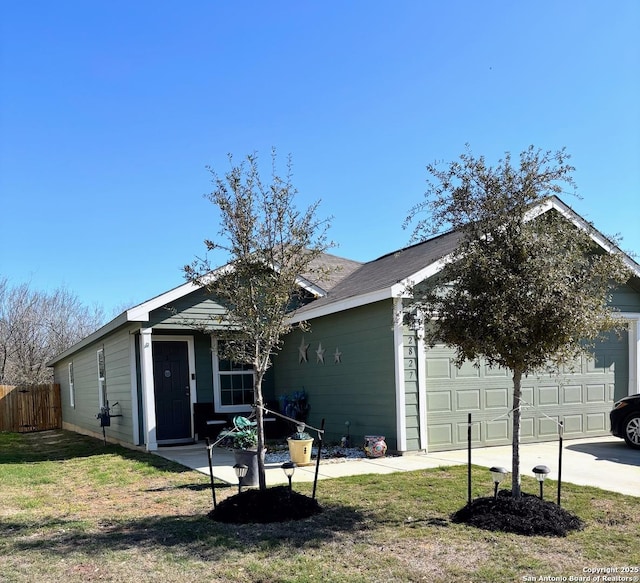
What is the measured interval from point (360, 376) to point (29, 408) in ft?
53.2

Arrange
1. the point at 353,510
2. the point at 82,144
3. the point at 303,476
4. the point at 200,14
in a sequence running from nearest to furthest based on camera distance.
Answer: the point at 353,510, the point at 303,476, the point at 200,14, the point at 82,144

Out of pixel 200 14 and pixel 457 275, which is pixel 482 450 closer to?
pixel 457 275

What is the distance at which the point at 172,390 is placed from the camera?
40.2ft

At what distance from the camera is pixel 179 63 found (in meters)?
10.2

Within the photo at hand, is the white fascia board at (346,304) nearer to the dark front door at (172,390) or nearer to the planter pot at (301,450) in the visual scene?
the planter pot at (301,450)

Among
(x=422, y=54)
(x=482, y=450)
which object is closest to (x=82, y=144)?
(x=422, y=54)

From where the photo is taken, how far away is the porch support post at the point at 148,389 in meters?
10.7

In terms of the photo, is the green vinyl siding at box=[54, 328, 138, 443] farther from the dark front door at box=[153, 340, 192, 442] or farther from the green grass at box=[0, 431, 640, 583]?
the green grass at box=[0, 431, 640, 583]

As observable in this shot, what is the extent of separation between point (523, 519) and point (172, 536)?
297 centimetres

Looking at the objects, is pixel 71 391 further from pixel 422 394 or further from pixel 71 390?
pixel 422 394

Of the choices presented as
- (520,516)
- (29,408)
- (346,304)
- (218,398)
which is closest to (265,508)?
(520,516)

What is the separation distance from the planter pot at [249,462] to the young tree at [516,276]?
9.19 ft

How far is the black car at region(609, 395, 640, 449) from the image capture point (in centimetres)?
921

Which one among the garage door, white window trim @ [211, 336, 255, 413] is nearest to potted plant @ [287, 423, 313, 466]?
the garage door
